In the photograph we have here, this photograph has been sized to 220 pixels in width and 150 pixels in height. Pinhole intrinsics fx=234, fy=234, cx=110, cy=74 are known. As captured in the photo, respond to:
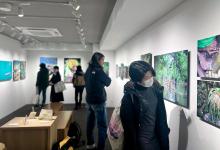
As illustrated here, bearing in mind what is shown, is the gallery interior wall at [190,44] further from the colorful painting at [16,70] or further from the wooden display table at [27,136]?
the colorful painting at [16,70]

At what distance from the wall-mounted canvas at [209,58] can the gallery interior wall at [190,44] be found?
0.23 ft

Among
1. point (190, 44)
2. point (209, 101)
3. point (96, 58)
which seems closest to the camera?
point (209, 101)

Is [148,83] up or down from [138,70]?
down

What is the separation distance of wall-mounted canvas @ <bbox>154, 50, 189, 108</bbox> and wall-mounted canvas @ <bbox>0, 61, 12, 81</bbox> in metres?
5.20

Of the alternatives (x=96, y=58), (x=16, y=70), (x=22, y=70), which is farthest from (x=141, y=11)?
(x=22, y=70)

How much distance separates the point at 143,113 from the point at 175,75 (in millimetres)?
1000

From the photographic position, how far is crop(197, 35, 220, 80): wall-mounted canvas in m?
1.92

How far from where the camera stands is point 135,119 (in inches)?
83.5

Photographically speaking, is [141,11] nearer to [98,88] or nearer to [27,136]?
[98,88]

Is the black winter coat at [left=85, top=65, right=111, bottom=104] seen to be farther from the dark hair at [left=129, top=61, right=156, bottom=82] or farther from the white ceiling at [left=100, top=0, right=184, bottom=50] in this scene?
the dark hair at [left=129, top=61, right=156, bottom=82]

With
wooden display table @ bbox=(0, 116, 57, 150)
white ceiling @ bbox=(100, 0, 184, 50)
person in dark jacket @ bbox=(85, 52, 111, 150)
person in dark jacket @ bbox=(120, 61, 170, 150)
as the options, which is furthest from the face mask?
person in dark jacket @ bbox=(85, 52, 111, 150)

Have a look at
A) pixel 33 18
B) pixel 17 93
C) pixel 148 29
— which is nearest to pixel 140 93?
pixel 148 29

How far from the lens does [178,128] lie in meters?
2.84

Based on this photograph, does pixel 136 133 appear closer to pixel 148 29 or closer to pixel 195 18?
pixel 195 18
